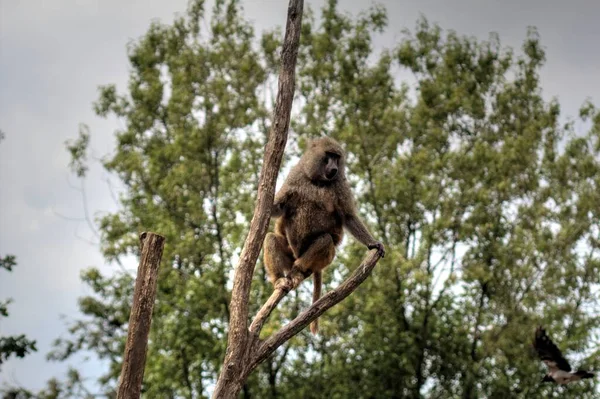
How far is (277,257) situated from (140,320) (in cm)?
211

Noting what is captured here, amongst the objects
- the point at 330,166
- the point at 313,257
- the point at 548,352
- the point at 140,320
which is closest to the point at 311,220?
the point at 313,257

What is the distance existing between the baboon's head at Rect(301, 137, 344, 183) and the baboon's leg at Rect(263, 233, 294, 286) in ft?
2.48

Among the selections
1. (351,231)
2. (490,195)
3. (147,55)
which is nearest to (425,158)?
(490,195)

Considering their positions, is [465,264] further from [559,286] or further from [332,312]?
[332,312]

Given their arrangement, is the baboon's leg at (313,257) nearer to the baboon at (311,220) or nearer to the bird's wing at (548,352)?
the baboon at (311,220)

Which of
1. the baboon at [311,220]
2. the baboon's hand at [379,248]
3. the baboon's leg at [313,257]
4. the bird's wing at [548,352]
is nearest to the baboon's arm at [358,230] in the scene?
the baboon at [311,220]

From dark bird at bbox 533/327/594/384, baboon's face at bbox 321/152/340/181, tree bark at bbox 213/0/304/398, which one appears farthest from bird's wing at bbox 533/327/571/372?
tree bark at bbox 213/0/304/398

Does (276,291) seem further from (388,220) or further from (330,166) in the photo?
(388,220)

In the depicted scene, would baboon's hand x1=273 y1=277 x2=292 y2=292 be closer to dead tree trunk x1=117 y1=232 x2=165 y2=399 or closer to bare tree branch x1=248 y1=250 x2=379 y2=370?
bare tree branch x1=248 y1=250 x2=379 y2=370

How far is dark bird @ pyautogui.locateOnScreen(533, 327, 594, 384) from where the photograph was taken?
9.77 meters

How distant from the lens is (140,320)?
6.57 meters

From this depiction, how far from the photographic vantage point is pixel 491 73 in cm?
2030

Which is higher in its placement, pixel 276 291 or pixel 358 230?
pixel 358 230

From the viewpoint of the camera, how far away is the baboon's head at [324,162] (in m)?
8.44
